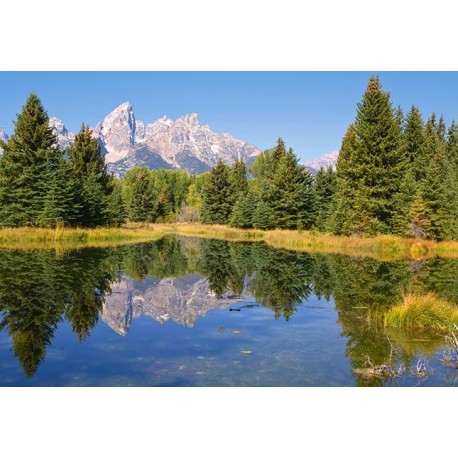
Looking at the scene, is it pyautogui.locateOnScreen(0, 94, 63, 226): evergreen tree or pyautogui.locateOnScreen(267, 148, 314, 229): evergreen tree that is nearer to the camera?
pyautogui.locateOnScreen(0, 94, 63, 226): evergreen tree

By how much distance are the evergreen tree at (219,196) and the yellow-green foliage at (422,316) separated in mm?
59963

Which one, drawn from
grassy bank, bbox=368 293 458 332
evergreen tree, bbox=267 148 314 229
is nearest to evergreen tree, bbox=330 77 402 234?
evergreen tree, bbox=267 148 314 229

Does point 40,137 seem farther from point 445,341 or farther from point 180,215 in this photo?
point 180,215

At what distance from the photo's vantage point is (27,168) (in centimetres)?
3566

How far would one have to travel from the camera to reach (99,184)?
4469 cm

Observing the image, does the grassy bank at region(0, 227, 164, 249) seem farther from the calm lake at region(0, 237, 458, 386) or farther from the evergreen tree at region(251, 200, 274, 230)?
the evergreen tree at region(251, 200, 274, 230)

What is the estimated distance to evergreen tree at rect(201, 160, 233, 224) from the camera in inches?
2798

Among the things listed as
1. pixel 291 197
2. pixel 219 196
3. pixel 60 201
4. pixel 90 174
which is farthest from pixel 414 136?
pixel 60 201

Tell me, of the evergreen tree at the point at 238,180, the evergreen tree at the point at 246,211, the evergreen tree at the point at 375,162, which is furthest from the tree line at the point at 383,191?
the evergreen tree at the point at 238,180

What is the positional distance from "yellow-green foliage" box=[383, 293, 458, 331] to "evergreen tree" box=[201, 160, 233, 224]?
5996cm

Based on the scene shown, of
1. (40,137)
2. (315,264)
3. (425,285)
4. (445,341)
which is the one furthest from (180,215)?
(445,341)

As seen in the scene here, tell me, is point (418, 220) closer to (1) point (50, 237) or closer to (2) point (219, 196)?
(1) point (50, 237)

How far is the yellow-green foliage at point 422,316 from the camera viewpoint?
10484 mm

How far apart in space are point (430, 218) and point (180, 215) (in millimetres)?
71197
